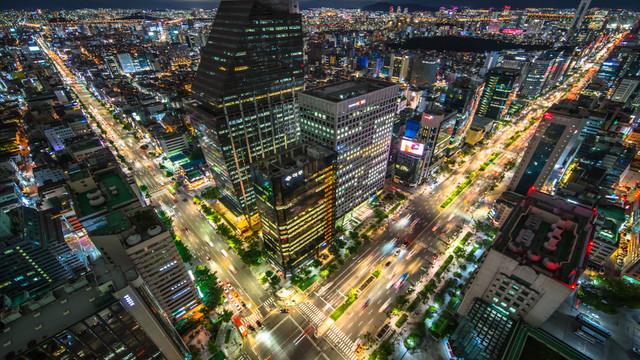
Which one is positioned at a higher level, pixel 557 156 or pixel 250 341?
pixel 557 156

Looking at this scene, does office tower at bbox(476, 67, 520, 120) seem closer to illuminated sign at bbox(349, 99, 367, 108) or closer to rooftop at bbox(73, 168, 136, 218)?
illuminated sign at bbox(349, 99, 367, 108)

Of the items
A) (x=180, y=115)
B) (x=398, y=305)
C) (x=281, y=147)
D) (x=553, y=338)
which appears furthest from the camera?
(x=180, y=115)

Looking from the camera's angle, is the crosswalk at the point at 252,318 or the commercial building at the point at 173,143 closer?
the crosswalk at the point at 252,318

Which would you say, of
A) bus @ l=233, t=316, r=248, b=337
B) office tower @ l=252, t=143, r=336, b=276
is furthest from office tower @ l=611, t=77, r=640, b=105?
bus @ l=233, t=316, r=248, b=337

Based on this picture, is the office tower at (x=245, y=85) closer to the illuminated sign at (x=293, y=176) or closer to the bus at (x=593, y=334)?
the illuminated sign at (x=293, y=176)

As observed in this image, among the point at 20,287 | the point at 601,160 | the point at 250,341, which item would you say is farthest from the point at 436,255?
the point at 20,287

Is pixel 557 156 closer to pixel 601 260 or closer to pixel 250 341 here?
pixel 601 260

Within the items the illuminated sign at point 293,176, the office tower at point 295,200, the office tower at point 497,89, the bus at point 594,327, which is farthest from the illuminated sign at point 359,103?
the office tower at point 497,89
